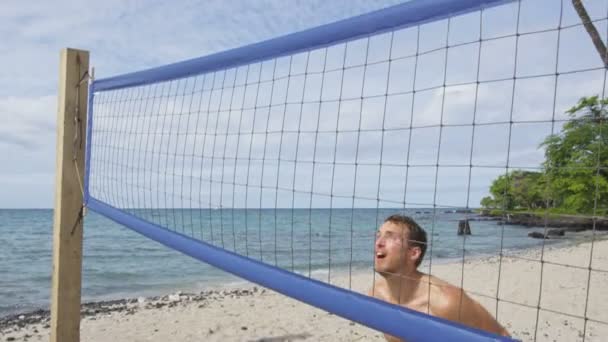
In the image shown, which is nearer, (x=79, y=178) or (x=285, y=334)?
(x=79, y=178)

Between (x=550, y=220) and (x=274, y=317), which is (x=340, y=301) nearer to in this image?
(x=550, y=220)

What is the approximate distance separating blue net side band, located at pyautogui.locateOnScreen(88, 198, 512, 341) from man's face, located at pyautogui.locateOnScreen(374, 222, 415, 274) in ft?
0.70

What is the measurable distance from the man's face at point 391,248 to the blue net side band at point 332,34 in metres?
0.84

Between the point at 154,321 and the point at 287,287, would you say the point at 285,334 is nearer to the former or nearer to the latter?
the point at 154,321

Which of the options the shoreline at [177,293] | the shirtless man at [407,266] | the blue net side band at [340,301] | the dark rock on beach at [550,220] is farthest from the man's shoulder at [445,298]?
the shoreline at [177,293]

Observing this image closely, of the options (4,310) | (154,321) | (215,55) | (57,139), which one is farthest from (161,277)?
(215,55)

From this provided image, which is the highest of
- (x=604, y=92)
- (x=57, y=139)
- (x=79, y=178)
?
(x=604, y=92)

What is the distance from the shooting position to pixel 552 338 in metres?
5.61

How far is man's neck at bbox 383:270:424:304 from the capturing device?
98.2 inches

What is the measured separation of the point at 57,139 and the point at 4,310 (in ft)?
20.0

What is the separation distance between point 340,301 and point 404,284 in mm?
306

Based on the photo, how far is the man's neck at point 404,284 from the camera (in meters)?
2.49

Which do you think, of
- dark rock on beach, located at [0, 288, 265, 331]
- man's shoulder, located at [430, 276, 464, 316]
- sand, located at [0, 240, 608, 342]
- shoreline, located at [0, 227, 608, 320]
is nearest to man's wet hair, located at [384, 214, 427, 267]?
man's shoulder, located at [430, 276, 464, 316]

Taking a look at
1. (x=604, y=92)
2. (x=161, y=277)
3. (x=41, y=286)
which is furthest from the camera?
(x=161, y=277)
